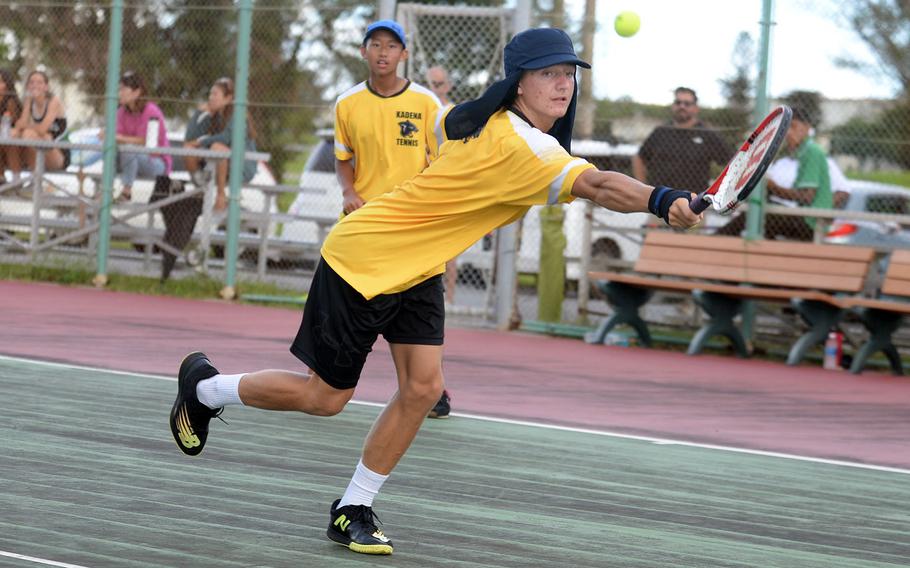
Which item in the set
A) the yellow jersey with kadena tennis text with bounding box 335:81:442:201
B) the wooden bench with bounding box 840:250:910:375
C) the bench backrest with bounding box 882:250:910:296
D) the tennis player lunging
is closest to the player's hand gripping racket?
the tennis player lunging

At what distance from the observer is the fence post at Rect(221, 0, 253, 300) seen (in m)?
14.1

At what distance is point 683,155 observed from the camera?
12977 mm

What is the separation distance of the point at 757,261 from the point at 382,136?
5.04 metres

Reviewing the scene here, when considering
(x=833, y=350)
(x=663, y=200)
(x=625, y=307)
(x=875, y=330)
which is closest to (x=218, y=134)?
(x=625, y=307)

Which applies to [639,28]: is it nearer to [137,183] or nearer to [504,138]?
[137,183]

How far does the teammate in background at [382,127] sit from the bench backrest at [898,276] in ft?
15.9

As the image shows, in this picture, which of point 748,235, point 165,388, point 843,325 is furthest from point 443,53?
point 165,388

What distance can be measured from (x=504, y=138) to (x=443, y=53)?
9111 mm

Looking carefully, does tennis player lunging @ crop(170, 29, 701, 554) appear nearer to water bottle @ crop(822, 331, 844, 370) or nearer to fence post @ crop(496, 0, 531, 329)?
water bottle @ crop(822, 331, 844, 370)

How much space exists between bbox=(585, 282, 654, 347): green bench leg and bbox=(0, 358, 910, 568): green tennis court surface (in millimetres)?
4759

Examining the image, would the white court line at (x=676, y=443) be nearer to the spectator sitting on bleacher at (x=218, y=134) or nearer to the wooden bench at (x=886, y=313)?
the wooden bench at (x=886, y=313)

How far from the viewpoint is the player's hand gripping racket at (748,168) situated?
4328 mm

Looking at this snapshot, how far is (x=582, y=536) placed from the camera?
5.47 metres

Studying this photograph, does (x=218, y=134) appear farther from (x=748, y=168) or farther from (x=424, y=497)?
(x=748, y=168)
